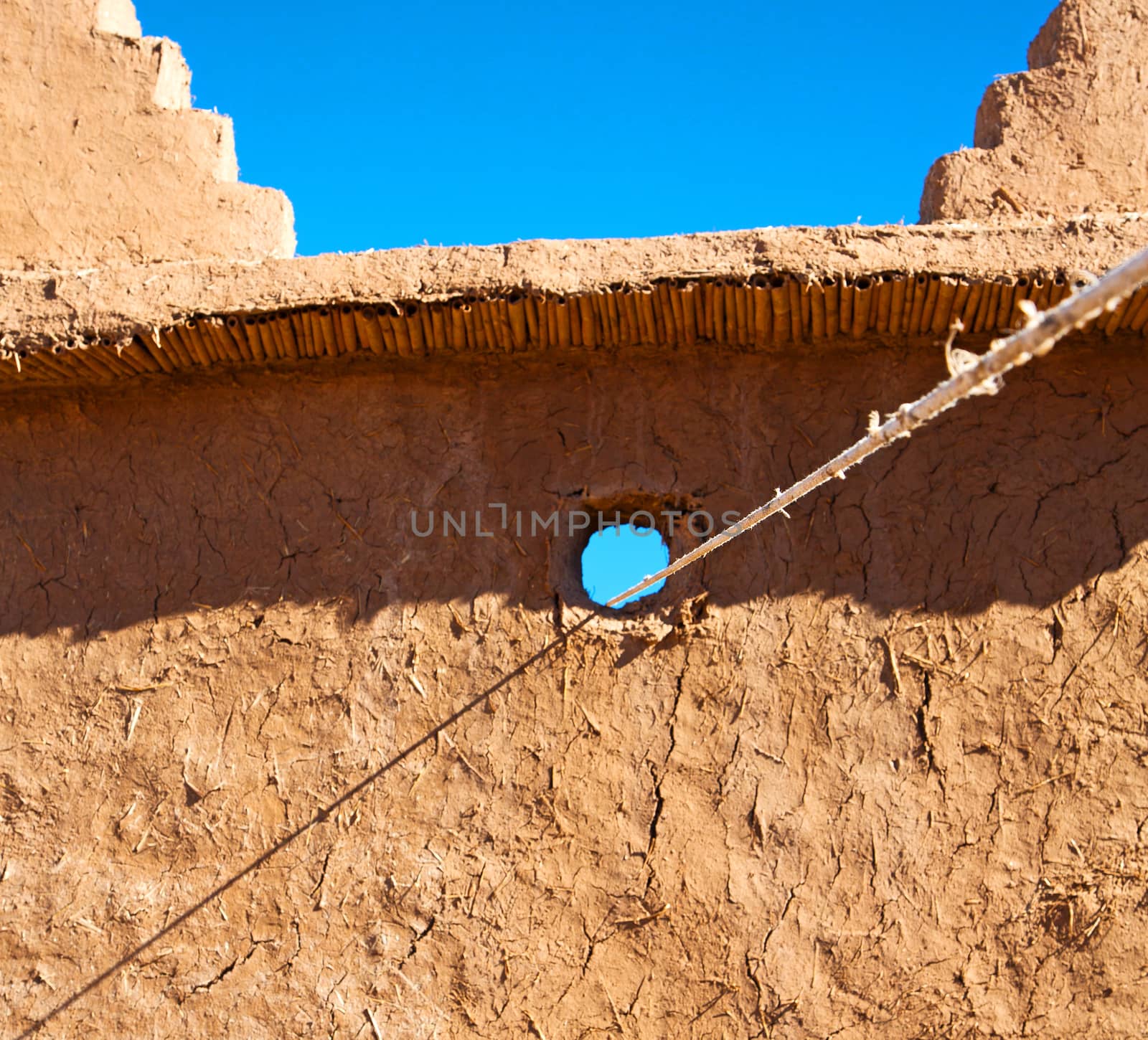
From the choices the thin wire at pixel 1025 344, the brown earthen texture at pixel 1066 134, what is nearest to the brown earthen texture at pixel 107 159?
the brown earthen texture at pixel 1066 134

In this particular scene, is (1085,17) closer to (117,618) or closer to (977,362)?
(977,362)

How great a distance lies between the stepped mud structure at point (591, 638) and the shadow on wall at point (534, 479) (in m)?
0.01

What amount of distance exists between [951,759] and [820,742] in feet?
1.26

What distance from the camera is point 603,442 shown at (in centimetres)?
418

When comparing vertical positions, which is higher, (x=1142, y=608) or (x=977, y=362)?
(x=1142, y=608)

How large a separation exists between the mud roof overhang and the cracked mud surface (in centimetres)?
15

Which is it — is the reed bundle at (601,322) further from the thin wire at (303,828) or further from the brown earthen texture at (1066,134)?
the thin wire at (303,828)

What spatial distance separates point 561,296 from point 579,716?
131 cm

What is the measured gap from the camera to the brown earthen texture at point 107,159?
4605 millimetres

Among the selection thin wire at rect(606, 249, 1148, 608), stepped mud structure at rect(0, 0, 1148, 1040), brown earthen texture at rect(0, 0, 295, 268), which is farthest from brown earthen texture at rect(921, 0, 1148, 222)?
brown earthen texture at rect(0, 0, 295, 268)

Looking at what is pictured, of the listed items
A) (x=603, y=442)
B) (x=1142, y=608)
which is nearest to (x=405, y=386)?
(x=603, y=442)

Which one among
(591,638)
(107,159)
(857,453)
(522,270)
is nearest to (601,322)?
(522,270)

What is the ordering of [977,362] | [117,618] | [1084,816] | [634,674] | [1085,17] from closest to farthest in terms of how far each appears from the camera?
[977,362] → [1084,816] → [634,674] → [117,618] → [1085,17]

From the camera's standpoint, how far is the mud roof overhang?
12.6ft
